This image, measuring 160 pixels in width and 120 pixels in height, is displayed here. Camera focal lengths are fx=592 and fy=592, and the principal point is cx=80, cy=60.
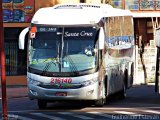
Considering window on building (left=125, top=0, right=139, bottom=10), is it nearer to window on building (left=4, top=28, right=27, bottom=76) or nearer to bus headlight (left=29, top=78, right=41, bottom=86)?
window on building (left=4, top=28, right=27, bottom=76)

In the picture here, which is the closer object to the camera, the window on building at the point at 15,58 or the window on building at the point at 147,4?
the window on building at the point at 15,58

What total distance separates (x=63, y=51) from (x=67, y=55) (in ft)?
0.71

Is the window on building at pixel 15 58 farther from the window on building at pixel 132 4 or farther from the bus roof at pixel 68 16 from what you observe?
the bus roof at pixel 68 16

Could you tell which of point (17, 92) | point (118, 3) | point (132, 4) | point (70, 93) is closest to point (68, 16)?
point (70, 93)

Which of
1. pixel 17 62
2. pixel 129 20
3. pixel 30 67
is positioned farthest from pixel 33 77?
pixel 17 62

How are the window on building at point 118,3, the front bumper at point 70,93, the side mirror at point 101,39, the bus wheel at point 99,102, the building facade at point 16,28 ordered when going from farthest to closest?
the window on building at point 118,3
the building facade at point 16,28
the bus wheel at point 99,102
the side mirror at point 101,39
the front bumper at point 70,93

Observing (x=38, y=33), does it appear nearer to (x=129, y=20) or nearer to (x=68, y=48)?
(x=68, y=48)

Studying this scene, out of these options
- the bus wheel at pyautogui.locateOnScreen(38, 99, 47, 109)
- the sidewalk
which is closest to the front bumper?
the bus wheel at pyautogui.locateOnScreen(38, 99, 47, 109)

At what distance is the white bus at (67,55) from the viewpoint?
1883 cm

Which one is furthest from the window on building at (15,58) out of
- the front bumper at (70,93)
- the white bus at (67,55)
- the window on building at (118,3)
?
the front bumper at (70,93)

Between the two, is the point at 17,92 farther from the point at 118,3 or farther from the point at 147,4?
the point at 147,4

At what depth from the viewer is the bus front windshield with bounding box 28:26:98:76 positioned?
747 inches

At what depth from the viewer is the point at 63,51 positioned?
19219 millimetres

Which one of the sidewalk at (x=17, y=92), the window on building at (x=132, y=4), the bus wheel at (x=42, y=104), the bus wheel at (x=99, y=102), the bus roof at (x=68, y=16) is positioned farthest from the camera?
the window on building at (x=132, y=4)
